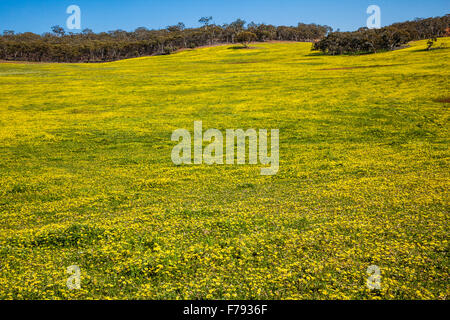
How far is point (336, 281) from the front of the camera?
9188mm

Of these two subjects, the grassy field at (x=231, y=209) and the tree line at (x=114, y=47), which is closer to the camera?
the grassy field at (x=231, y=209)

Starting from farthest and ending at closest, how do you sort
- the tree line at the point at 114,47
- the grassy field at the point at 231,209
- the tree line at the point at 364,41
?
the tree line at the point at 114,47 → the tree line at the point at 364,41 → the grassy field at the point at 231,209

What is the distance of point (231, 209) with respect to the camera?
46.9 ft

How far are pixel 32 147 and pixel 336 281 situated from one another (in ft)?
86.2

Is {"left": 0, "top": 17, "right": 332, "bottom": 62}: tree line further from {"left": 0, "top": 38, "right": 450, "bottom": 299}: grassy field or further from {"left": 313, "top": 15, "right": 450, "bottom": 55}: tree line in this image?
{"left": 0, "top": 38, "right": 450, "bottom": 299}: grassy field

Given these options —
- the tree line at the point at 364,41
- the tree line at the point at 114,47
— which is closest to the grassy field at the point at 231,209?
the tree line at the point at 364,41

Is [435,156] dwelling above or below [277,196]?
above

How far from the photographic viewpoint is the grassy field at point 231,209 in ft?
30.6

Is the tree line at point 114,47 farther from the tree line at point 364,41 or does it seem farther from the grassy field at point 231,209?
the grassy field at point 231,209

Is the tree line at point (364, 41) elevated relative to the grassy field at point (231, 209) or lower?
elevated

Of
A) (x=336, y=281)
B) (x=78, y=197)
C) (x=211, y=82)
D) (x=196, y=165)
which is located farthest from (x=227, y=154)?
(x=211, y=82)

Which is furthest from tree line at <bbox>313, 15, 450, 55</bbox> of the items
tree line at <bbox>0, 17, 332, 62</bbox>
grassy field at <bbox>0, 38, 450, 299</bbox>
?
grassy field at <bbox>0, 38, 450, 299</bbox>

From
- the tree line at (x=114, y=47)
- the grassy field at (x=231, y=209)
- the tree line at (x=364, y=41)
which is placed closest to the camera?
the grassy field at (x=231, y=209)
